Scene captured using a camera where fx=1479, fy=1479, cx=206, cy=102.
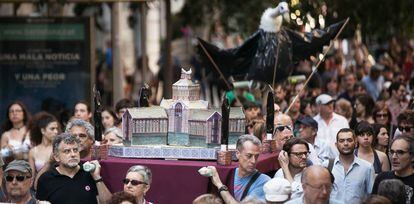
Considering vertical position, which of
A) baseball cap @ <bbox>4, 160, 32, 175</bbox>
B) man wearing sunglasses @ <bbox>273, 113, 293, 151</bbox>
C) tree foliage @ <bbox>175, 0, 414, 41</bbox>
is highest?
tree foliage @ <bbox>175, 0, 414, 41</bbox>

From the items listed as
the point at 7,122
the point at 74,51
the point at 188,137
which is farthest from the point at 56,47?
the point at 188,137

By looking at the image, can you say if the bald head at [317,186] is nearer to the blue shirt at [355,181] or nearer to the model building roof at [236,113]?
the blue shirt at [355,181]

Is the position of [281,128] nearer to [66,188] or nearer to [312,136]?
[312,136]

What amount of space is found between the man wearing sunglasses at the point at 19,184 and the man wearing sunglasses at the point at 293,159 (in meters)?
2.33

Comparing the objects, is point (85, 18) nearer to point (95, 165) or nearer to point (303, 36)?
point (303, 36)

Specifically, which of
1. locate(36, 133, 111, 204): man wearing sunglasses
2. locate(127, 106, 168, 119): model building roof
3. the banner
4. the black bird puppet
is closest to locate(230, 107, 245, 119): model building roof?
locate(127, 106, 168, 119): model building roof

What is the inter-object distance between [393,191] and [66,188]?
3.17 metres

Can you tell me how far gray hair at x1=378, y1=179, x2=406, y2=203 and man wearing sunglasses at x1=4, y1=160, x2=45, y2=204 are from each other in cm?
301

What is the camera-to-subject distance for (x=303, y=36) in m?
18.7

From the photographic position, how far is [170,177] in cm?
1362

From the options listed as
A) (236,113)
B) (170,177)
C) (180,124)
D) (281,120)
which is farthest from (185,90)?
(281,120)

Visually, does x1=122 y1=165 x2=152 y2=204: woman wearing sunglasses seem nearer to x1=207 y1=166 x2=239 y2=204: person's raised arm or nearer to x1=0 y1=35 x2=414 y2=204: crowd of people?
x1=0 y1=35 x2=414 y2=204: crowd of people

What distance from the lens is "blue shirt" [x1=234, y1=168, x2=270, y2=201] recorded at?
42.8 ft

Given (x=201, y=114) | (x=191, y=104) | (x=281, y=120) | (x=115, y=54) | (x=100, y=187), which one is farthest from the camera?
(x=115, y=54)
